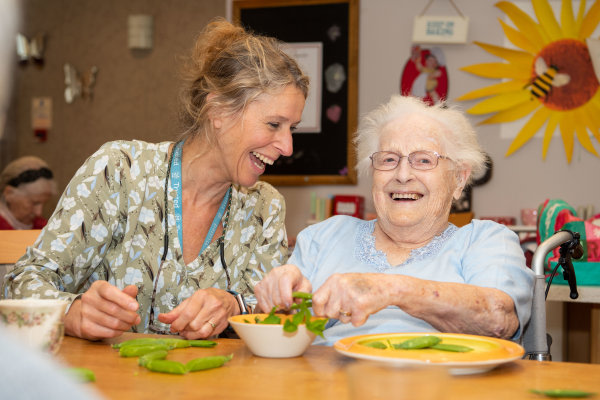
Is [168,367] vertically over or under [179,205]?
under

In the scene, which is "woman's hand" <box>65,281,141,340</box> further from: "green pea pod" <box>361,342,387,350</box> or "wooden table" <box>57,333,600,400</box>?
"green pea pod" <box>361,342,387,350</box>

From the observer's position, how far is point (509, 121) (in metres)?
4.38

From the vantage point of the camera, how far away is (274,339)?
124cm

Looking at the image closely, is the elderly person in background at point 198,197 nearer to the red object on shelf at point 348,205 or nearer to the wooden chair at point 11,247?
the wooden chair at point 11,247

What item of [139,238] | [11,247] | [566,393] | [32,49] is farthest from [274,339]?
[32,49]

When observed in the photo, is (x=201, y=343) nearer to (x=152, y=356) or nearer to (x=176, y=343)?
(x=176, y=343)

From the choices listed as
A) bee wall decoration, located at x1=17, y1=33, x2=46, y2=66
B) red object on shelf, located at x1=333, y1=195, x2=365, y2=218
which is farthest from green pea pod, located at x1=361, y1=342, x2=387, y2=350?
bee wall decoration, located at x1=17, y1=33, x2=46, y2=66

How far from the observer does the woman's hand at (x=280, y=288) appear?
4.41 feet

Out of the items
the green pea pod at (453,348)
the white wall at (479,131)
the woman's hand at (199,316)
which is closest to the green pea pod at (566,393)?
the green pea pod at (453,348)

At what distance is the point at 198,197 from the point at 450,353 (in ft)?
3.57

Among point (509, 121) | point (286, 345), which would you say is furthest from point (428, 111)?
point (509, 121)

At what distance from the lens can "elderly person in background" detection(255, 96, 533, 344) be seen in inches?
55.1

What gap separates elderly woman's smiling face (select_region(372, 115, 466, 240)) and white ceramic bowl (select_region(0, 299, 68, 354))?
956 millimetres

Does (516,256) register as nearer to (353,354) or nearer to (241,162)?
(353,354)
